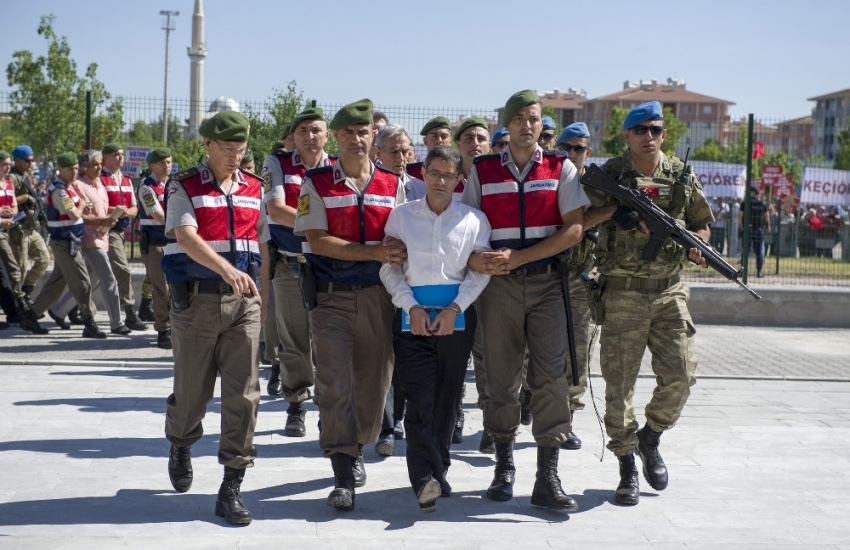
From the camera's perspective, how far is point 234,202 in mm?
5840

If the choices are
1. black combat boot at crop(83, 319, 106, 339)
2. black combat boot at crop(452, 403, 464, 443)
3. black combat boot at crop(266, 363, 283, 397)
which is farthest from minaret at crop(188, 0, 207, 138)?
black combat boot at crop(452, 403, 464, 443)

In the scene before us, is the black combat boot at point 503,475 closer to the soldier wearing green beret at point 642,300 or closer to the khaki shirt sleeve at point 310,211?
the soldier wearing green beret at point 642,300

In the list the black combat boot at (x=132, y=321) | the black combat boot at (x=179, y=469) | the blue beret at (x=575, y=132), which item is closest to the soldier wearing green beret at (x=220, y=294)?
the black combat boot at (x=179, y=469)

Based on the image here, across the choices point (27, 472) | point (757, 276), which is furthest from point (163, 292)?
point (757, 276)

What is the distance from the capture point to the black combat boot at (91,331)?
40.6 ft

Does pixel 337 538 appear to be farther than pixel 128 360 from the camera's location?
No

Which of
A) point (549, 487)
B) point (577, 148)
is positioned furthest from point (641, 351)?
point (577, 148)

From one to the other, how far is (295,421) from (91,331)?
5394mm

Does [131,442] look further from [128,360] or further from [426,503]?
[128,360]

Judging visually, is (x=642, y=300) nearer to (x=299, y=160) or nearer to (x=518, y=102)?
(x=518, y=102)

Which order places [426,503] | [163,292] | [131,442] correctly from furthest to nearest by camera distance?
1. [163,292]
2. [131,442]
3. [426,503]

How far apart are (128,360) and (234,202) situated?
220 inches

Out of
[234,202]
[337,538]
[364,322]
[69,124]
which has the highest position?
[69,124]

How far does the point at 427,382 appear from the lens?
5.94 meters
